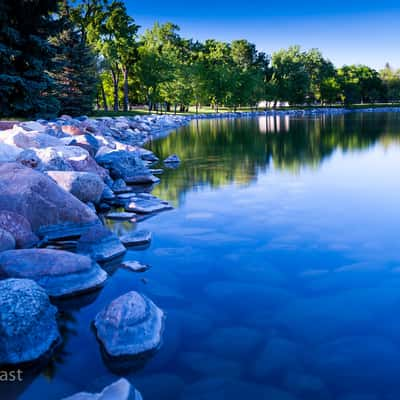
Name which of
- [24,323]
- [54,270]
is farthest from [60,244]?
[24,323]

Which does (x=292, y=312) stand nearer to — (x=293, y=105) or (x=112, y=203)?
(x=112, y=203)

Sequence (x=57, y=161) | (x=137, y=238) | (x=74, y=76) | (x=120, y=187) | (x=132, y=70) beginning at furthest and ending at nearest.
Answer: (x=132, y=70) → (x=74, y=76) → (x=120, y=187) → (x=57, y=161) → (x=137, y=238)

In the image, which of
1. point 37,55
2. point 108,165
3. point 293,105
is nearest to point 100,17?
point 37,55

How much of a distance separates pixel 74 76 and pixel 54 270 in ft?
92.1

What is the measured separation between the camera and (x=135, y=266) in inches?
231

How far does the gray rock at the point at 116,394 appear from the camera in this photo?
3.12m

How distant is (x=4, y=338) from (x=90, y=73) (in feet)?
102

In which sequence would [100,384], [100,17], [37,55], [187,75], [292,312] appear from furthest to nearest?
[187,75]
[100,17]
[37,55]
[292,312]
[100,384]

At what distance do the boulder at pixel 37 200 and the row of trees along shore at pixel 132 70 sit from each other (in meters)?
11.7

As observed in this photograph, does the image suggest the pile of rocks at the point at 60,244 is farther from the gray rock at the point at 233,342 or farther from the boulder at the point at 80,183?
the gray rock at the point at 233,342

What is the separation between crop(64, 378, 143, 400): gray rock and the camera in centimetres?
312

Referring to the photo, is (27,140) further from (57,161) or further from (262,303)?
(262,303)

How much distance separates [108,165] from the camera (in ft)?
41.2

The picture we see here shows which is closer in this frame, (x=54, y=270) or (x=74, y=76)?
(x=54, y=270)
